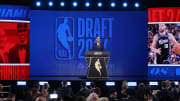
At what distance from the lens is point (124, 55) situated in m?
18.9

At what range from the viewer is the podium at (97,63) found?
13508 millimetres

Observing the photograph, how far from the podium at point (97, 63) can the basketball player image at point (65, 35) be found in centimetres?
523

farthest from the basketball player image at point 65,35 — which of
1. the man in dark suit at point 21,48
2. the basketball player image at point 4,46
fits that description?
the basketball player image at point 4,46

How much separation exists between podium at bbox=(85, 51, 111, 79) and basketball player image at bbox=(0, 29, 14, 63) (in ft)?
17.1

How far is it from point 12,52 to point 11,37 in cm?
68

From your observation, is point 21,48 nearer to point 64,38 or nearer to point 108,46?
point 64,38

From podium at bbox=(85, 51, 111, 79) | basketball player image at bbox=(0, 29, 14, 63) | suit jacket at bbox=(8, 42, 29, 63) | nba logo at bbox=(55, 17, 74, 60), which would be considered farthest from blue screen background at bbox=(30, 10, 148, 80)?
podium at bbox=(85, 51, 111, 79)

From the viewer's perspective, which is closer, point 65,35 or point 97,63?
point 97,63

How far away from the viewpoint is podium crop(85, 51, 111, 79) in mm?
13508

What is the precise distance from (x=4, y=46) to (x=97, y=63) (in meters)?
5.64

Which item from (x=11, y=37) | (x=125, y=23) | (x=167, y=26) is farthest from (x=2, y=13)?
(x=167, y=26)

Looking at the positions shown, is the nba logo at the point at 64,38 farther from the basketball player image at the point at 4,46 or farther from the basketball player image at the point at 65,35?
the basketball player image at the point at 4,46

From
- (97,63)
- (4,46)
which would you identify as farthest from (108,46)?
(97,63)

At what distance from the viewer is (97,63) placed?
1358 cm
